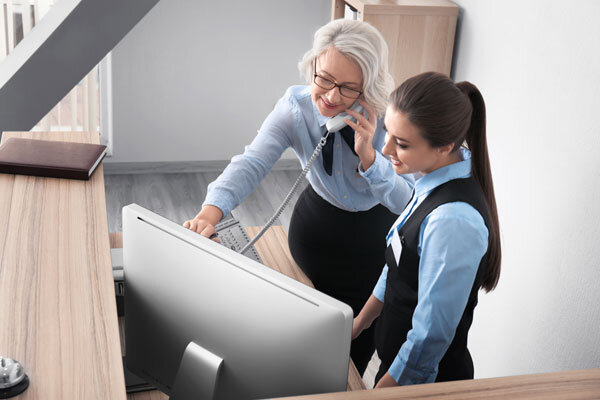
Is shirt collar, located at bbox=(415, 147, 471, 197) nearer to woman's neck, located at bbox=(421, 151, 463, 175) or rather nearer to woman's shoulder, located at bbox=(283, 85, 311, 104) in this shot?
woman's neck, located at bbox=(421, 151, 463, 175)

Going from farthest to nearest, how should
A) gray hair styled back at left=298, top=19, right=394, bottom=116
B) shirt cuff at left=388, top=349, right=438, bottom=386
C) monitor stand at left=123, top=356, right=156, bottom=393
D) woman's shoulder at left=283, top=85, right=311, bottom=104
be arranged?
woman's shoulder at left=283, top=85, right=311, bottom=104 → gray hair styled back at left=298, top=19, right=394, bottom=116 → monitor stand at left=123, top=356, right=156, bottom=393 → shirt cuff at left=388, top=349, right=438, bottom=386

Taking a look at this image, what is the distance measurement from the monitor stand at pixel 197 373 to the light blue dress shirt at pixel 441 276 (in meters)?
0.46

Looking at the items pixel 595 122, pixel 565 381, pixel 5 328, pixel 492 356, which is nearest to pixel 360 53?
pixel 595 122

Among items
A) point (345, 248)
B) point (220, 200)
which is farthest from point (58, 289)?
point (345, 248)

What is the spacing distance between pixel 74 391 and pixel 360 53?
111 cm

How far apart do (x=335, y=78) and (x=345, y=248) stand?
1.95 feet

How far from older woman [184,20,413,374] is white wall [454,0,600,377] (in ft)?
1.68

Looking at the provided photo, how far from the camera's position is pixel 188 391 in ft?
4.36

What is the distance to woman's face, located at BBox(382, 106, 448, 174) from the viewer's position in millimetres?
1483

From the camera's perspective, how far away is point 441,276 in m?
1.41

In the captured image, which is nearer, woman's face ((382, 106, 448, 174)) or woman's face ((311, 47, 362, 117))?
woman's face ((382, 106, 448, 174))

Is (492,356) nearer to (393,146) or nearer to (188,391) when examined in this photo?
(393,146)

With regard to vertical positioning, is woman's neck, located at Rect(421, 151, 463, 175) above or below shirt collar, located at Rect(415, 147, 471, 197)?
above

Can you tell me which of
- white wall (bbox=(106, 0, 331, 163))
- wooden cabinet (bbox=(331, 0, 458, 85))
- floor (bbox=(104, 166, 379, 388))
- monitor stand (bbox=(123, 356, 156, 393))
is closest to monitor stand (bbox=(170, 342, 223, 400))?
monitor stand (bbox=(123, 356, 156, 393))
